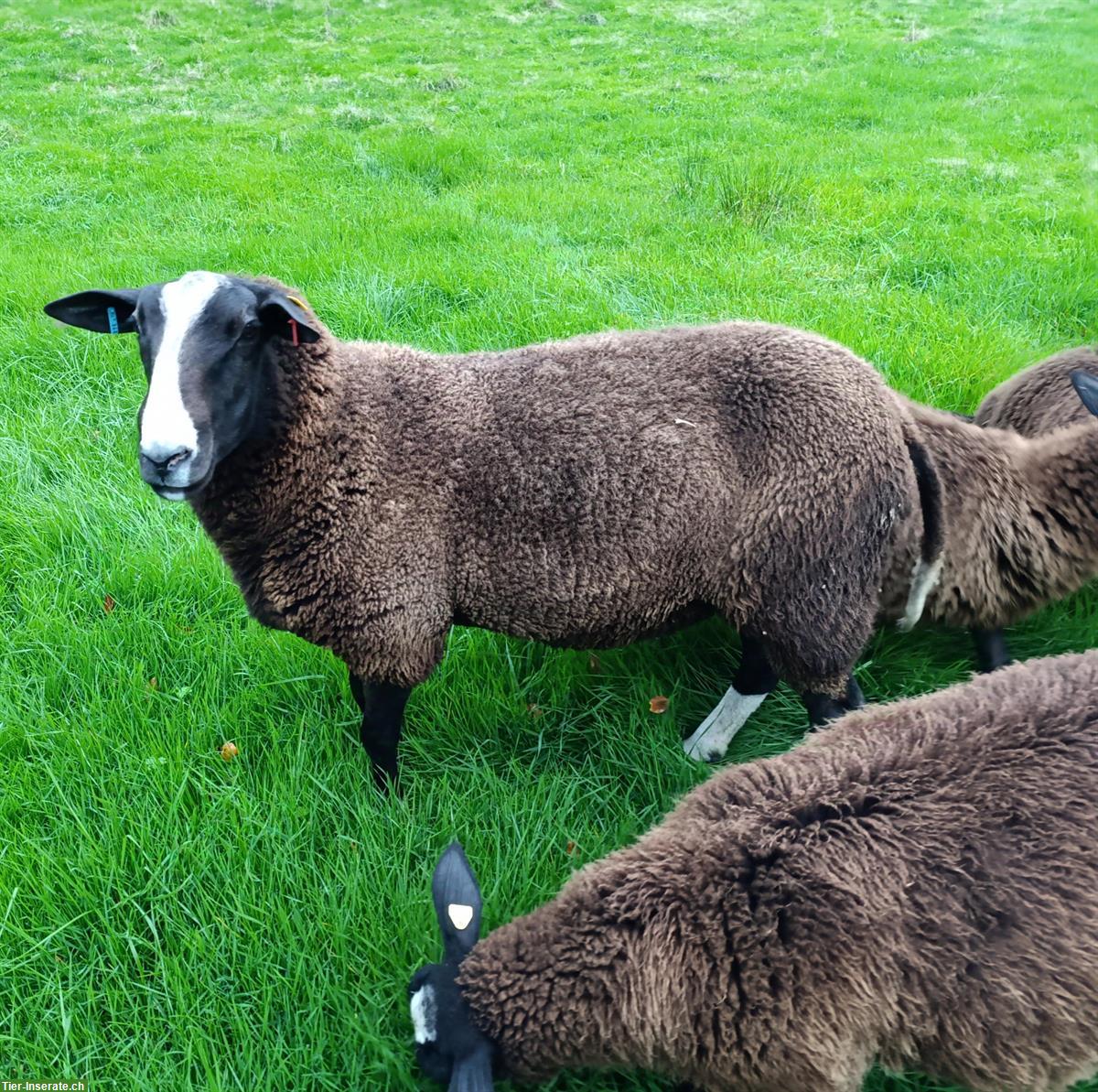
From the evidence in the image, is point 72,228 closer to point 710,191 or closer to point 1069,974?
point 710,191

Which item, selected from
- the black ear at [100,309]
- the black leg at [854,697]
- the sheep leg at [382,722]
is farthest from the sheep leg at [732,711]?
the black ear at [100,309]

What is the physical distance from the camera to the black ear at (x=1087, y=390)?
9.55 ft

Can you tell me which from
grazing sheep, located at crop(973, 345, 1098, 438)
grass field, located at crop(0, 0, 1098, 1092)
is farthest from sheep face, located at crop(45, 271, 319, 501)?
grazing sheep, located at crop(973, 345, 1098, 438)

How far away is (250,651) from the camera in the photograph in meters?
3.14

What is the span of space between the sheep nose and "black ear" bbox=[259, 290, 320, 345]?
505 mm

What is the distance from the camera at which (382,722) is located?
270cm

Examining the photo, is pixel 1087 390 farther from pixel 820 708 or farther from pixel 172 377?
pixel 172 377

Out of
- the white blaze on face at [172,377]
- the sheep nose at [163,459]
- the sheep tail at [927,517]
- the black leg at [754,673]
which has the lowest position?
the black leg at [754,673]

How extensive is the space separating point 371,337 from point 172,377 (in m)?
2.69

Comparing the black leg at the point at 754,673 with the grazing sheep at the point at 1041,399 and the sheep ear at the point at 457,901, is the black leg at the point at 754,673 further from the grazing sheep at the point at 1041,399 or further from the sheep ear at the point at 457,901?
the grazing sheep at the point at 1041,399

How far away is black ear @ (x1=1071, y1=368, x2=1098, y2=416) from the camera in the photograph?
2910 millimetres

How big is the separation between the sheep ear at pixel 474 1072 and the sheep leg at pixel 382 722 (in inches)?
40.0

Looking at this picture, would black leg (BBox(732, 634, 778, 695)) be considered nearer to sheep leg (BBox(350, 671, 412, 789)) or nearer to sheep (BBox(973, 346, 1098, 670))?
sheep leg (BBox(350, 671, 412, 789))

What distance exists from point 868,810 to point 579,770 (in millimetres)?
1147
